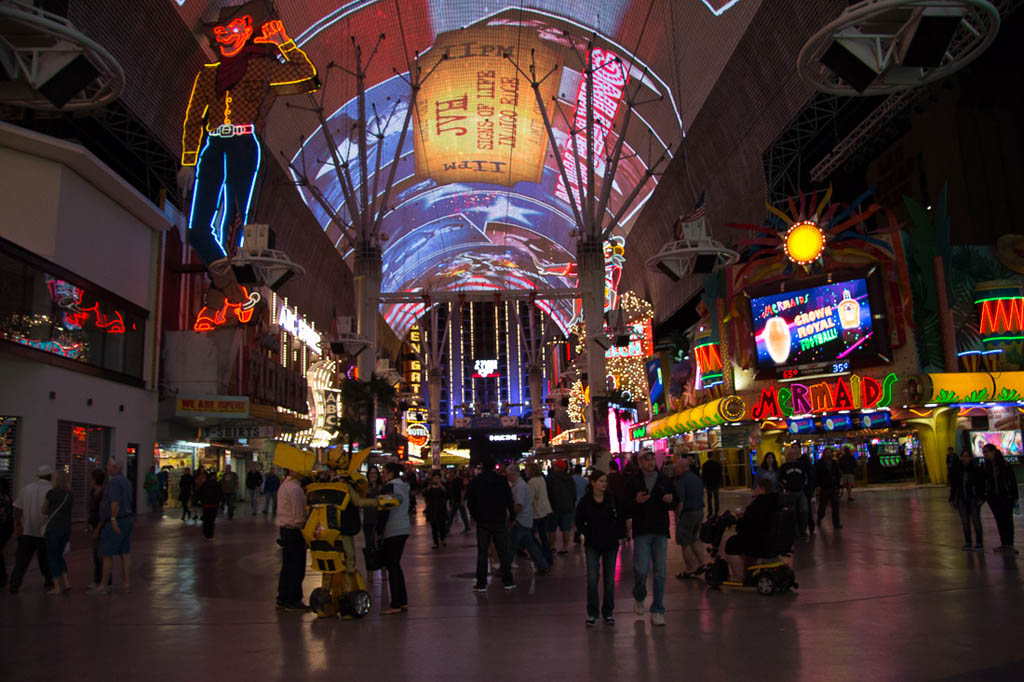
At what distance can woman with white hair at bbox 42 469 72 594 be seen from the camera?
31.2ft

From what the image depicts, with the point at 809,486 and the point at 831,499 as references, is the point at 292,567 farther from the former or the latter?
the point at 831,499

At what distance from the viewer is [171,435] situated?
26234mm

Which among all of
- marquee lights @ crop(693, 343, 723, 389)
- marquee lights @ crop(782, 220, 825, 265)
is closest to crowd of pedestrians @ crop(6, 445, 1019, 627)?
marquee lights @ crop(782, 220, 825, 265)

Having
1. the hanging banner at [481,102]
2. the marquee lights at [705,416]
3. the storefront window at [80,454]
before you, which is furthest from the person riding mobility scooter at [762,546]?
the hanging banner at [481,102]

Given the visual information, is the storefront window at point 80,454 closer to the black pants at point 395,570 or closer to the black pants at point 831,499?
the black pants at point 395,570

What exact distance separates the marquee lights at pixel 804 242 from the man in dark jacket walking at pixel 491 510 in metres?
20.7

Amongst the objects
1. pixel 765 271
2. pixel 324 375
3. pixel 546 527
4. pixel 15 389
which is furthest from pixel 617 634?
pixel 324 375

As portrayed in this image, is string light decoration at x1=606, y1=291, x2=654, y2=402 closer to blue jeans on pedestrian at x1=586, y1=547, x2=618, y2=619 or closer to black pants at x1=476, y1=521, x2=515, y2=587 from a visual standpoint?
black pants at x1=476, y1=521, x2=515, y2=587

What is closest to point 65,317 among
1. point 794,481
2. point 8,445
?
point 8,445

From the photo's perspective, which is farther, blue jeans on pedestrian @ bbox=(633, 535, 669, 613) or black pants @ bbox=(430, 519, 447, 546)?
black pants @ bbox=(430, 519, 447, 546)

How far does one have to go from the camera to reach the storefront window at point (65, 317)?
1748cm

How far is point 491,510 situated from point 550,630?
2.87m

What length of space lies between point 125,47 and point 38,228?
5889mm

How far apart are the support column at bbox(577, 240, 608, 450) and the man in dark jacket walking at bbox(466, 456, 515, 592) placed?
1725cm
